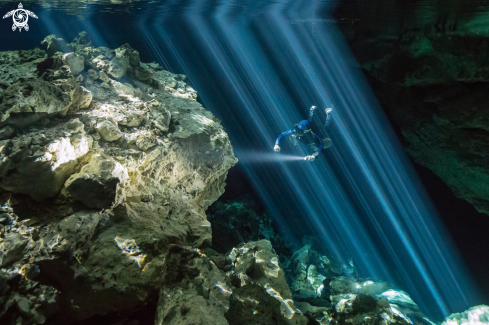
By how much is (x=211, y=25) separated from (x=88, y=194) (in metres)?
10.9

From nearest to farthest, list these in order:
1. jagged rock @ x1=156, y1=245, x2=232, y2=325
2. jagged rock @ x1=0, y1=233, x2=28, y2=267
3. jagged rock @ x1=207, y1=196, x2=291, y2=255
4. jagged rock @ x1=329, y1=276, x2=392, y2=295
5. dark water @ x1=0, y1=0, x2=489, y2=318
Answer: jagged rock @ x1=0, y1=233, x2=28, y2=267 < jagged rock @ x1=156, y1=245, x2=232, y2=325 < dark water @ x1=0, y1=0, x2=489, y2=318 < jagged rock @ x1=329, y1=276, x2=392, y2=295 < jagged rock @ x1=207, y1=196, x2=291, y2=255

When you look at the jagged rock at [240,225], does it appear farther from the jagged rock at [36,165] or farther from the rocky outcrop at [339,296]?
the jagged rock at [36,165]

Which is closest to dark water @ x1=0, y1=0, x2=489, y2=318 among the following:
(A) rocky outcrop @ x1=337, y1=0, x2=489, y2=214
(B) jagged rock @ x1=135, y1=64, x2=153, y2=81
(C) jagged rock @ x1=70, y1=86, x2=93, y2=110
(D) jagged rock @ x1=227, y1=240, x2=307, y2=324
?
(A) rocky outcrop @ x1=337, y1=0, x2=489, y2=214

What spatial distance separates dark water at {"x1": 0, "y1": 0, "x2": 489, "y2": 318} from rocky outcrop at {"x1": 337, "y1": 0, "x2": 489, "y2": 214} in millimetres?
72

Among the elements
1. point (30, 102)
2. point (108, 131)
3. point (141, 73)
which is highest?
point (30, 102)

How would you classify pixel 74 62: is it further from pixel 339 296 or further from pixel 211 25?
Result: pixel 211 25

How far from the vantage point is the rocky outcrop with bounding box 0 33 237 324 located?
7.30 feet

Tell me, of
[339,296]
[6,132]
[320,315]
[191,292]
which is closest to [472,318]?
[339,296]

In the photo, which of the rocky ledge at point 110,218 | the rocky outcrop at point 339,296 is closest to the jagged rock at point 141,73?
the rocky ledge at point 110,218

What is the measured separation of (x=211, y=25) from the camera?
11.0 m

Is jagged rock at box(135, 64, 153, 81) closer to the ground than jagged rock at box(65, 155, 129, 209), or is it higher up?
higher up

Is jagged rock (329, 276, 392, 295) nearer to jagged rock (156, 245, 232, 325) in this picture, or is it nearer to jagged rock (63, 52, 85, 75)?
jagged rock (156, 245, 232, 325)

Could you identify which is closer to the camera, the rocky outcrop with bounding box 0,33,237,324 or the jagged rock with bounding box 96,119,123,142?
the rocky outcrop with bounding box 0,33,237,324

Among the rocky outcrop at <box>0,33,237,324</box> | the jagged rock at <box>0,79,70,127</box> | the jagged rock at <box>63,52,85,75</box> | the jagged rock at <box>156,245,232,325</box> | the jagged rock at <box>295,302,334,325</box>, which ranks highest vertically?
the jagged rock at <box>63,52,85,75</box>
